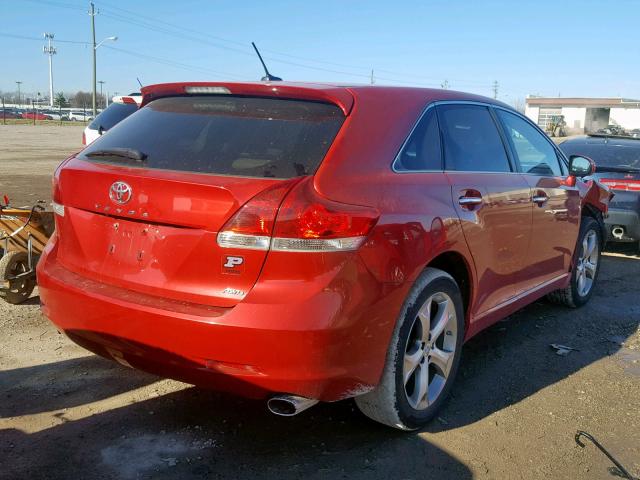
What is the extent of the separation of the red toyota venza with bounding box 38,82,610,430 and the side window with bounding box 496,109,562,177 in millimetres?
771

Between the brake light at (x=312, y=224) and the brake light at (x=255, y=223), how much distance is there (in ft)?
0.11

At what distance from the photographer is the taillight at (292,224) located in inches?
103

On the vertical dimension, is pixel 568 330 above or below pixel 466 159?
below

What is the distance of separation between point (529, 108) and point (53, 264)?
74690 millimetres

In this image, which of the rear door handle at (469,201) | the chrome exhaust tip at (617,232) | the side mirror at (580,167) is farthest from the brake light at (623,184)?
the rear door handle at (469,201)

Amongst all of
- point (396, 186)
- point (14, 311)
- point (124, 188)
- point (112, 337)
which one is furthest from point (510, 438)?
point (14, 311)

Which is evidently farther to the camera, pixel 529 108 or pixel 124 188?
pixel 529 108

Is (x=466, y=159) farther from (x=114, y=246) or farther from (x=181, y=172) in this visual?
(x=114, y=246)

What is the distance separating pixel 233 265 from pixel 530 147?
2.84 metres

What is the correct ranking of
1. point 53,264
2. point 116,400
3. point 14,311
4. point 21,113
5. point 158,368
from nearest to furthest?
1. point 158,368
2. point 53,264
3. point 116,400
4. point 14,311
5. point 21,113

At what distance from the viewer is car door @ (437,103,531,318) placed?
3.55m

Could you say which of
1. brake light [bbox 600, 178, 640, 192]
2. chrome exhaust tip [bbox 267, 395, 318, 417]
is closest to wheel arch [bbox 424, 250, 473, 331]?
chrome exhaust tip [bbox 267, 395, 318, 417]

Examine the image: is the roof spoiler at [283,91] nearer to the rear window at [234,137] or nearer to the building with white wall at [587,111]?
the rear window at [234,137]

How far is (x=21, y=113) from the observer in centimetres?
7200
